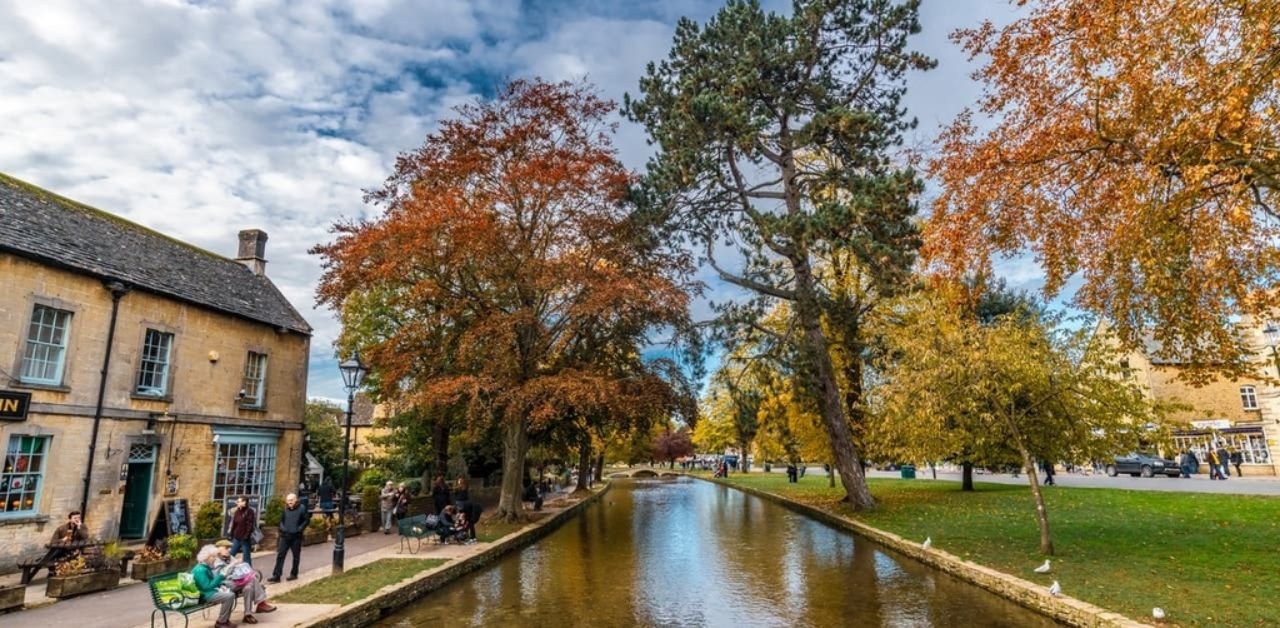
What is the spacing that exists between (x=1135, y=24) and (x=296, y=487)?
24581mm

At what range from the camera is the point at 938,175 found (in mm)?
11945

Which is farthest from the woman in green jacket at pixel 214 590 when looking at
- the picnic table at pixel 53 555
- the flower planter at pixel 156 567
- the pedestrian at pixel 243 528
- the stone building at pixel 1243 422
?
the stone building at pixel 1243 422

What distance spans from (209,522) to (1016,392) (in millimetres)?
18734

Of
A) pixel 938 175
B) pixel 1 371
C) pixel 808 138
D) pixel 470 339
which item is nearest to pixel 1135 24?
pixel 938 175

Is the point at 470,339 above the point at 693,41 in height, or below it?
below

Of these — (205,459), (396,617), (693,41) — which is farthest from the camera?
(693,41)

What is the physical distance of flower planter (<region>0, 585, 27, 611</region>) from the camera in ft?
31.3

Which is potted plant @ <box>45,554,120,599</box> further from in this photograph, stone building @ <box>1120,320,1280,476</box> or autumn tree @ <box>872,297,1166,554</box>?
stone building @ <box>1120,320,1280,476</box>

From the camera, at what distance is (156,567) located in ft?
40.9

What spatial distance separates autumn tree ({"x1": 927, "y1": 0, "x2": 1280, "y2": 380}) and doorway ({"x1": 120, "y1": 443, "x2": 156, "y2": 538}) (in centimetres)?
1896

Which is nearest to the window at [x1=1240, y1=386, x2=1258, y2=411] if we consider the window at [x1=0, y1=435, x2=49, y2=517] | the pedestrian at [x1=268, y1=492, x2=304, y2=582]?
the pedestrian at [x1=268, y1=492, x2=304, y2=582]

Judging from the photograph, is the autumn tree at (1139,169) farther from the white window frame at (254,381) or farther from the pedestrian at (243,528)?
the white window frame at (254,381)

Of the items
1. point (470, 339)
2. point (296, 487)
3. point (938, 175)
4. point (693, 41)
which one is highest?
point (693, 41)

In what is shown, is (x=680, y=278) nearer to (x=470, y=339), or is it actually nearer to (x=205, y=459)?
(x=470, y=339)
